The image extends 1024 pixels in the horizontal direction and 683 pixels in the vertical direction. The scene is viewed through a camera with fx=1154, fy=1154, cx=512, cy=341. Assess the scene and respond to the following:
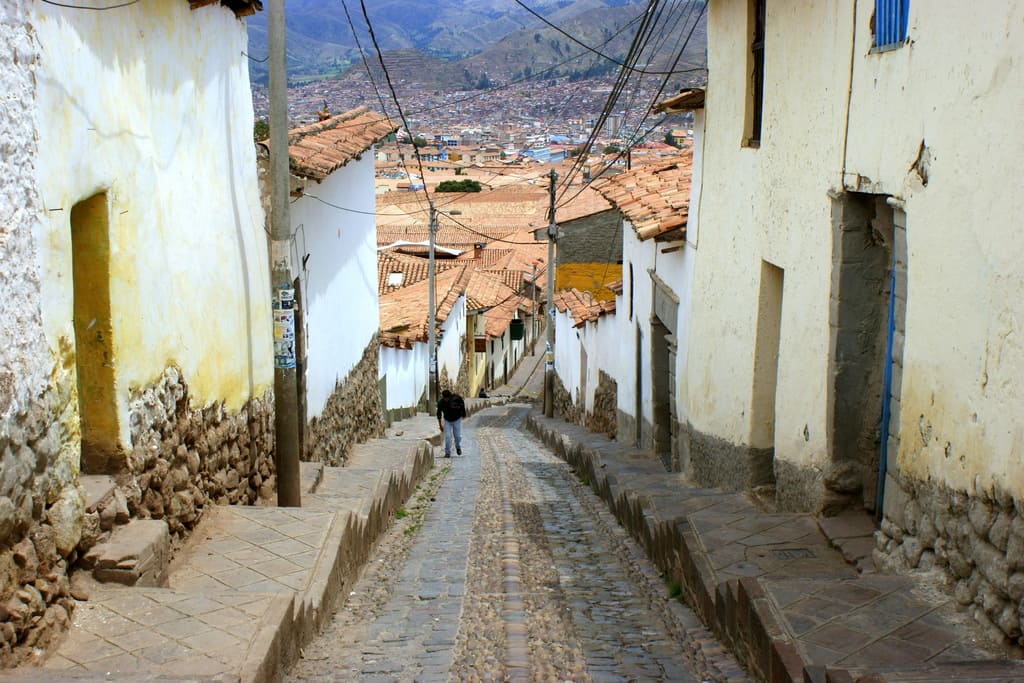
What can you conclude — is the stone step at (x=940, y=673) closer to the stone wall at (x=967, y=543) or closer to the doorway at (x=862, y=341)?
the stone wall at (x=967, y=543)

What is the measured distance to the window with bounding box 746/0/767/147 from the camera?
9625 mm

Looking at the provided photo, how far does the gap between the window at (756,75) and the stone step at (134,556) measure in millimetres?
5829

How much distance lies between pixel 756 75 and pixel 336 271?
246 inches

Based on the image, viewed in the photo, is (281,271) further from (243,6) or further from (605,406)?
(605,406)

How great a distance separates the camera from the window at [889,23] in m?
6.44

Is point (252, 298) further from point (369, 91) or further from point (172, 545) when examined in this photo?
point (369, 91)

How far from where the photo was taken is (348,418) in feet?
48.1

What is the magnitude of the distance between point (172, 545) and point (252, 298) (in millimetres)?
3078

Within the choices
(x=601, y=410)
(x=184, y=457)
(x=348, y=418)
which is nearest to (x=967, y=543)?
(x=184, y=457)

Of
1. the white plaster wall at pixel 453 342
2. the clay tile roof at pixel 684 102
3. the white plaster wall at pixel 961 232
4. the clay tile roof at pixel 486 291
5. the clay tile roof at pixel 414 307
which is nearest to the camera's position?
the white plaster wall at pixel 961 232

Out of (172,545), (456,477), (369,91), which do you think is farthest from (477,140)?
(172,545)

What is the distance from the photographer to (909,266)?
6188mm

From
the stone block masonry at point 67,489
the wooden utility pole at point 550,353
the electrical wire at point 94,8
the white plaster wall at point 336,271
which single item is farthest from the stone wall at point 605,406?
the electrical wire at point 94,8

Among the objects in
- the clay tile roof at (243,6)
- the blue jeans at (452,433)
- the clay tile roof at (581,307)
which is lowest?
the blue jeans at (452,433)
